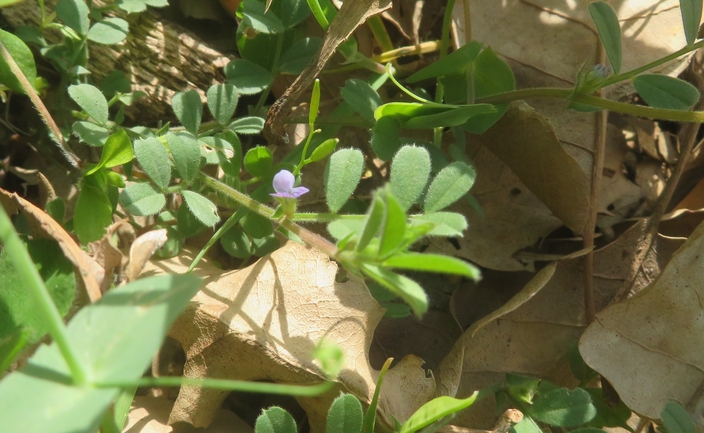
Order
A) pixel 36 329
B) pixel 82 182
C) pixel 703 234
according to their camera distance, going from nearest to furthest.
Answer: pixel 36 329, pixel 82 182, pixel 703 234

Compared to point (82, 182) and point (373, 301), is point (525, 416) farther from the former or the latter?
point (82, 182)

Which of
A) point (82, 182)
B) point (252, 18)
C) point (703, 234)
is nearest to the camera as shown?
point (82, 182)

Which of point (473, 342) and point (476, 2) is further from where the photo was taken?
point (476, 2)

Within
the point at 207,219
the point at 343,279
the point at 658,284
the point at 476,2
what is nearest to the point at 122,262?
the point at 207,219

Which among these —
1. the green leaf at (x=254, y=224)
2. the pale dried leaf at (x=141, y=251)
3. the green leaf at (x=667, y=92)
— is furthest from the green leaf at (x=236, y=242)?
the green leaf at (x=667, y=92)

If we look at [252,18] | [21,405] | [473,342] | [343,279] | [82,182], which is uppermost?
[252,18]

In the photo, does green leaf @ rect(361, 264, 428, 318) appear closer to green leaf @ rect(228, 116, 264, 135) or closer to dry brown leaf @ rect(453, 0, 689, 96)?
green leaf @ rect(228, 116, 264, 135)
